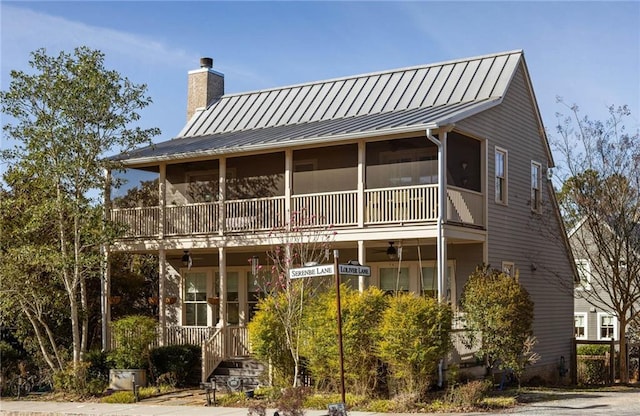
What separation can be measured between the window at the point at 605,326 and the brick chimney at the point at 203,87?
18988 mm

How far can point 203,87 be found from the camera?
30.9m

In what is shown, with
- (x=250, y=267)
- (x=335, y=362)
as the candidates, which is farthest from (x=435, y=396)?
(x=250, y=267)

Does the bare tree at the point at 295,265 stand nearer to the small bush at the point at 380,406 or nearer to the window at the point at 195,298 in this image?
the small bush at the point at 380,406

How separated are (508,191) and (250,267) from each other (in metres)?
7.60

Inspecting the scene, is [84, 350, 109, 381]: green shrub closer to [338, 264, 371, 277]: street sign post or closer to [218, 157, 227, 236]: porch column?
[218, 157, 227, 236]: porch column

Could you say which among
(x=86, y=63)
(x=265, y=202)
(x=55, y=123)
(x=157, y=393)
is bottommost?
(x=157, y=393)

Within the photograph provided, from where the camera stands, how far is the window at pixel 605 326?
37906 millimetres

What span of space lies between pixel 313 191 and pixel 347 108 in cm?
306

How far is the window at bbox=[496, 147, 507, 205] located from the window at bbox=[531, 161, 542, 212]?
226 cm

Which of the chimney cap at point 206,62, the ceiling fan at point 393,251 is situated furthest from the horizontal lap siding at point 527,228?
the chimney cap at point 206,62

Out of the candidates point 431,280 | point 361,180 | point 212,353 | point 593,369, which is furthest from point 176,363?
point 593,369

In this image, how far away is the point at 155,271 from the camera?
29.5 metres

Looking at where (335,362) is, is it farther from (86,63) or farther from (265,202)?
(86,63)

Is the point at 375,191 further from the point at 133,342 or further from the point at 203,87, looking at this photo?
the point at 203,87
